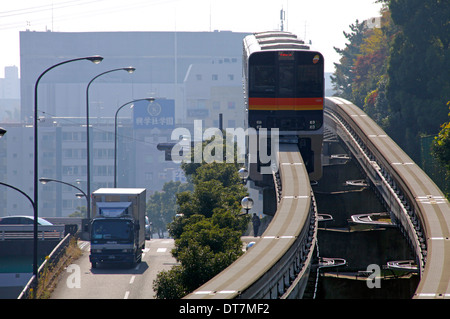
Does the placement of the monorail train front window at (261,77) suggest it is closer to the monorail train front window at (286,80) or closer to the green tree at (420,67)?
the monorail train front window at (286,80)

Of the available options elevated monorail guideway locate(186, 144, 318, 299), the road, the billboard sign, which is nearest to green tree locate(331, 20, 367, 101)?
the road

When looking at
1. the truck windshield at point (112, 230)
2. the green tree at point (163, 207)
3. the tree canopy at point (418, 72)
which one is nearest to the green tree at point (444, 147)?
the tree canopy at point (418, 72)

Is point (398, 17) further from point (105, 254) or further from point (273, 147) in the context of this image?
point (105, 254)

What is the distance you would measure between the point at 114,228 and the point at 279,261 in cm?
1911

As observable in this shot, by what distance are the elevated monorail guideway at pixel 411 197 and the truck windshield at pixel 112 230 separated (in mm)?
13249

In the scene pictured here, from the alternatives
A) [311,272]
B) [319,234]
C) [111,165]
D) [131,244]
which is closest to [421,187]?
[319,234]

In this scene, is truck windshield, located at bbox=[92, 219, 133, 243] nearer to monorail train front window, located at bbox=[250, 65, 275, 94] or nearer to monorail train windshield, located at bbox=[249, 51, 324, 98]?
monorail train windshield, located at bbox=[249, 51, 324, 98]

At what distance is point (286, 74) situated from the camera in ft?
119

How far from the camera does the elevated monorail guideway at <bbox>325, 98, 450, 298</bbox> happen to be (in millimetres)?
19562

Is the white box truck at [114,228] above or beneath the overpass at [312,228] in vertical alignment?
beneath

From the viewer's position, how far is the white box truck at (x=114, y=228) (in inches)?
1462

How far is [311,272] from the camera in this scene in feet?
79.4

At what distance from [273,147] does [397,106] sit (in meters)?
18.4

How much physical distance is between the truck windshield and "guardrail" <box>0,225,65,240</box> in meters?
12.3
